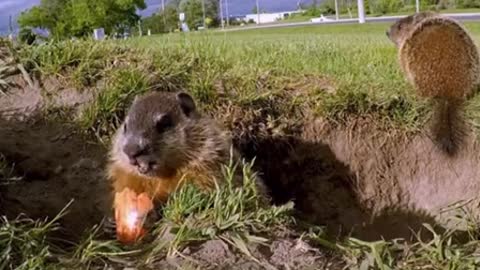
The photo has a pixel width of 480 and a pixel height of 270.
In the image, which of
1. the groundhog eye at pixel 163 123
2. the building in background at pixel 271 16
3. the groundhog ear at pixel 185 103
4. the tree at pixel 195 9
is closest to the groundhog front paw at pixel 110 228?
the groundhog eye at pixel 163 123

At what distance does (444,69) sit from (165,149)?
2897mm

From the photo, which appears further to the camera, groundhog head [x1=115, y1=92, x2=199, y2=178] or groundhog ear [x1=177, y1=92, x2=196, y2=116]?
groundhog ear [x1=177, y1=92, x2=196, y2=116]

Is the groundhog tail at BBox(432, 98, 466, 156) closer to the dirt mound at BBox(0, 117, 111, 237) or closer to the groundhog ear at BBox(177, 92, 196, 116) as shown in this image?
the groundhog ear at BBox(177, 92, 196, 116)

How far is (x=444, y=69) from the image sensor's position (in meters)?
5.82

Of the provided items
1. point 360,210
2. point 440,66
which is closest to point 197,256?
point 360,210

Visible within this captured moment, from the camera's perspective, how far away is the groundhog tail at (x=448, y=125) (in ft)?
17.3

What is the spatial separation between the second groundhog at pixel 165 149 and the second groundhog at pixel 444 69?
1.95 metres

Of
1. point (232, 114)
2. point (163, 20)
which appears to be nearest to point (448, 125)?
point (232, 114)

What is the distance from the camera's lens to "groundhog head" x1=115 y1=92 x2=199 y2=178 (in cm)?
371

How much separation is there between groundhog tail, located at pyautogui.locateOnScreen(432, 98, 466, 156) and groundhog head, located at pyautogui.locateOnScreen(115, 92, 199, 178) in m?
2.07

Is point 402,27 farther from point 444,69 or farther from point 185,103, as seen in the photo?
point 185,103

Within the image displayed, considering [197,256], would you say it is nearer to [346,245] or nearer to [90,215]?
[346,245]

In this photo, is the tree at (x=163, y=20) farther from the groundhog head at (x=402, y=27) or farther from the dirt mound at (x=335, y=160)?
the dirt mound at (x=335, y=160)

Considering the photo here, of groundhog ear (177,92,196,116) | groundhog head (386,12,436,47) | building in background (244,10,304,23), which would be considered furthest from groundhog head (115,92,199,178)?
building in background (244,10,304,23)
